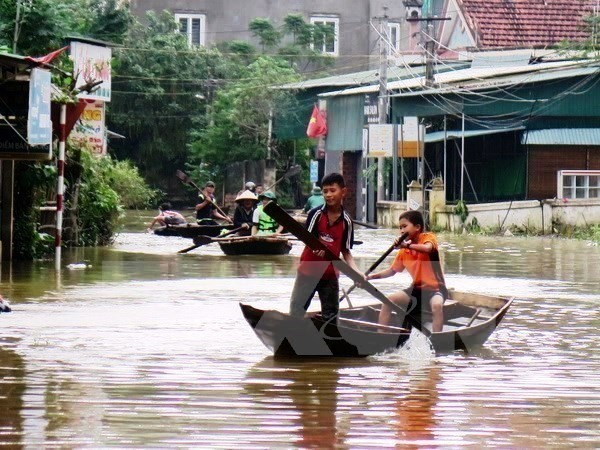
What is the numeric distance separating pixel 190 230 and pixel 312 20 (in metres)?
31.7

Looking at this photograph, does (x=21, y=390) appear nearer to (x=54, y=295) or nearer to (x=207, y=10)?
(x=54, y=295)

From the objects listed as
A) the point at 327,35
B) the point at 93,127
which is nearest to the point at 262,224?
the point at 93,127

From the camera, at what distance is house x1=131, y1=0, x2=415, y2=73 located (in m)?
58.8

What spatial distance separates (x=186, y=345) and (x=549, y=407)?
4.14 m

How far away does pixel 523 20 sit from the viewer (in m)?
48.4

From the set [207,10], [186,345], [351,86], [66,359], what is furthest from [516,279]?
[207,10]

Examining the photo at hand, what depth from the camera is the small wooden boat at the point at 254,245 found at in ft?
83.4

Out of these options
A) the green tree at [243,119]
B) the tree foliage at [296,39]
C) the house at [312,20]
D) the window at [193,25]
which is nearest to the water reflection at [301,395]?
the green tree at [243,119]

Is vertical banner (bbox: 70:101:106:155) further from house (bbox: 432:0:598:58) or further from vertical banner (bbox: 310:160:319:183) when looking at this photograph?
house (bbox: 432:0:598:58)

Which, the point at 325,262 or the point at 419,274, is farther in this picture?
the point at 419,274

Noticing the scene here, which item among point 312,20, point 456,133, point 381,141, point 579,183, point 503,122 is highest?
point 312,20

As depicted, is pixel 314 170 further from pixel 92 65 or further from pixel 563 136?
pixel 92 65

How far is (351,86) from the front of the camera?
48.6 meters

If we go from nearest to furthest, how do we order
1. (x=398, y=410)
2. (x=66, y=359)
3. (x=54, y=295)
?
(x=398, y=410), (x=66, y=359), (x=54, y=295)
